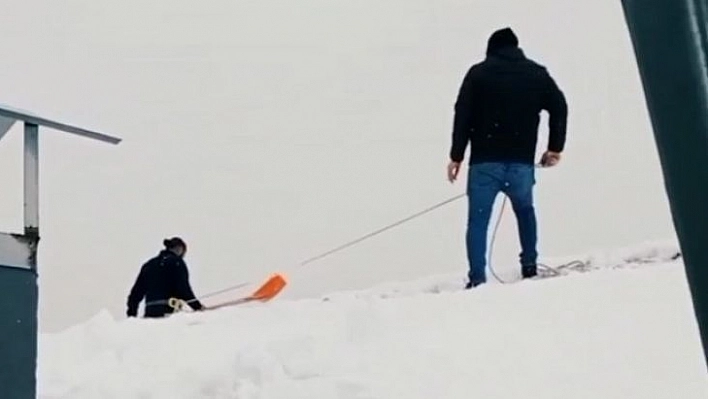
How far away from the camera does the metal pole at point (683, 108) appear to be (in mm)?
714

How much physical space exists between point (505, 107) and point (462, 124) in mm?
260

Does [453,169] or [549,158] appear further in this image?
[549,158]

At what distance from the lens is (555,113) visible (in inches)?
222

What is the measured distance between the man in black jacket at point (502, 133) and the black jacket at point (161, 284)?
275 cm

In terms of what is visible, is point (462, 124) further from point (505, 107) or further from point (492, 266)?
point (492, 266)

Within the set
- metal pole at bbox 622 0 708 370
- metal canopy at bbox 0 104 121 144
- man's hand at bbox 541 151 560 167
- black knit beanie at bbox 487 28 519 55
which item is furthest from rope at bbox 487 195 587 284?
metal pole at bbox 622 0 708 370

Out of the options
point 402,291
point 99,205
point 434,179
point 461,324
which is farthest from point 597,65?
point 461,324

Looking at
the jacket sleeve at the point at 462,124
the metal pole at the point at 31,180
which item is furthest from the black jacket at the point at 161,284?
the metal pole at the point at 31,180

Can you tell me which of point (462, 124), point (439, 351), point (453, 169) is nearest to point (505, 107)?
point (462, 124)

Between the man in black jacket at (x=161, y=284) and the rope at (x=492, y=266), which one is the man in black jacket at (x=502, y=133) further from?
the man in black jacket at (x=161, y=284)

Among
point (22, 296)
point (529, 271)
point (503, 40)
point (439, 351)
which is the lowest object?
point (439, 351)

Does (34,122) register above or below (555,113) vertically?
below

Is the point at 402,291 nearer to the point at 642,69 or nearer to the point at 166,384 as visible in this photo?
the point at 166,384

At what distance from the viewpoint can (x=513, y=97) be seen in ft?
18.2
